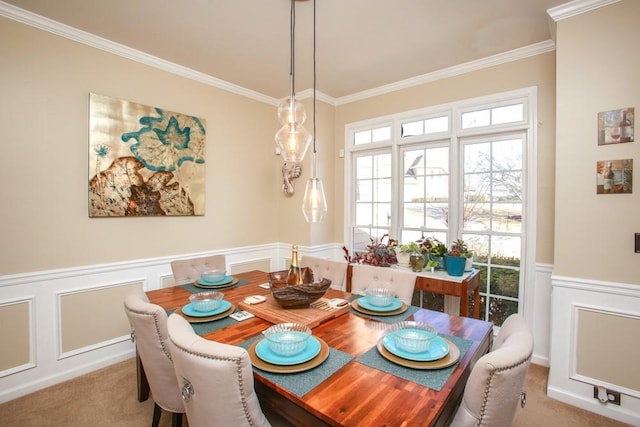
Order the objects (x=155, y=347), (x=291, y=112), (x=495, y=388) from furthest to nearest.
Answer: (x=291, y=112)
(x=155, y=347)
(x=495, y=388)

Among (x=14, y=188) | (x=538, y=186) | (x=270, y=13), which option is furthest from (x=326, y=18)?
(x=14, y=188)

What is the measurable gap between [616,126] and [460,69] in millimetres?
1490

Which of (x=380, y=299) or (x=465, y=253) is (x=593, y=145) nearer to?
(x=465, y=253)

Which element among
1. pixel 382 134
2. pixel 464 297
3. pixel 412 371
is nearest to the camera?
pixel 412 371

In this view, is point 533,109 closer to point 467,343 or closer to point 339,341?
point 467,343

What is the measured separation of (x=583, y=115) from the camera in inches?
83.6

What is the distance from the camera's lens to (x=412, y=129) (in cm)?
349

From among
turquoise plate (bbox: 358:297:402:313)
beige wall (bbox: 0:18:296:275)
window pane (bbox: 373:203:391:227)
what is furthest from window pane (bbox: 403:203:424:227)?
beige wall (bbox: 0:18:296:275)

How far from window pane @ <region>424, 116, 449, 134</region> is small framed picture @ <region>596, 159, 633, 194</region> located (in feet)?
4.71

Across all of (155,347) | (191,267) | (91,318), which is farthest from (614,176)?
(91,318)

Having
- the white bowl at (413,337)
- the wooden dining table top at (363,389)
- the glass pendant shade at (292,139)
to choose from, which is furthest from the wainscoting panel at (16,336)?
the white bowl at (413,337)

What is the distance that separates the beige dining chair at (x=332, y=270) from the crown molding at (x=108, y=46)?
231cm

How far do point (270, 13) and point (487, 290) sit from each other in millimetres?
3155

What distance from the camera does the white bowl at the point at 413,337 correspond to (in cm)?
127
